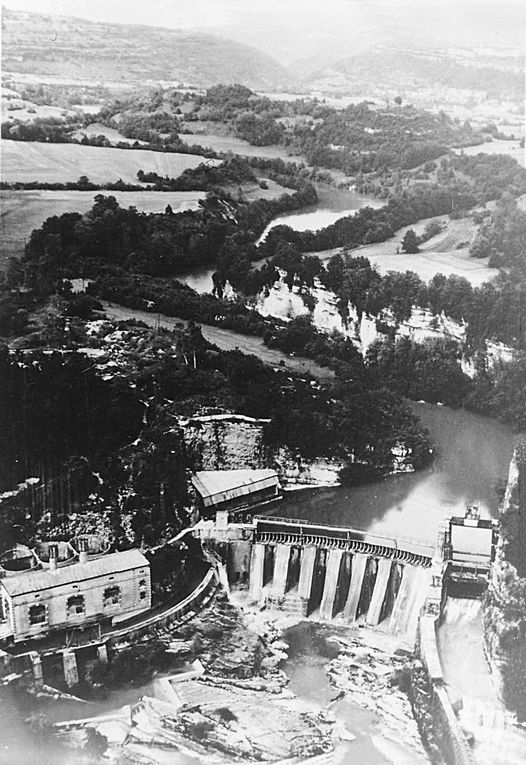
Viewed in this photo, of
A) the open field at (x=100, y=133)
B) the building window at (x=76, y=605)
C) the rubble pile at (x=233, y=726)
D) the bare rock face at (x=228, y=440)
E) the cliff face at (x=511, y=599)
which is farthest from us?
the open field at (x=100, y=133)

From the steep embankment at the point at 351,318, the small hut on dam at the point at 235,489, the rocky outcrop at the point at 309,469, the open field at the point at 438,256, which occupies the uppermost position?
the open field at the point at 438,256

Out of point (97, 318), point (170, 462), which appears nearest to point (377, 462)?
point (170, 462)

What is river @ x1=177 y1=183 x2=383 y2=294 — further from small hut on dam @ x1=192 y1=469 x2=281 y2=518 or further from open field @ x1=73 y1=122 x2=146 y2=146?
small hut on dam @ x1=192 y1=469 x2=281 y2=518

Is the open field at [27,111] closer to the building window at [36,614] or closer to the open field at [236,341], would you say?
the open field at [236,341]

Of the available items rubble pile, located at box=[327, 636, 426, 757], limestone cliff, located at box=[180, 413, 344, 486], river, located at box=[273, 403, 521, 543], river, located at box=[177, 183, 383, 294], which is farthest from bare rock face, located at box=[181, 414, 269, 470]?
rubble pile, located at box=[327, 636, 426, 757]

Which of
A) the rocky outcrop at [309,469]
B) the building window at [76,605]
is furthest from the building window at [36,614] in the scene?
the rocky outcrop at [309,469]

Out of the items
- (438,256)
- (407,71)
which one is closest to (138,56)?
(407,71)
